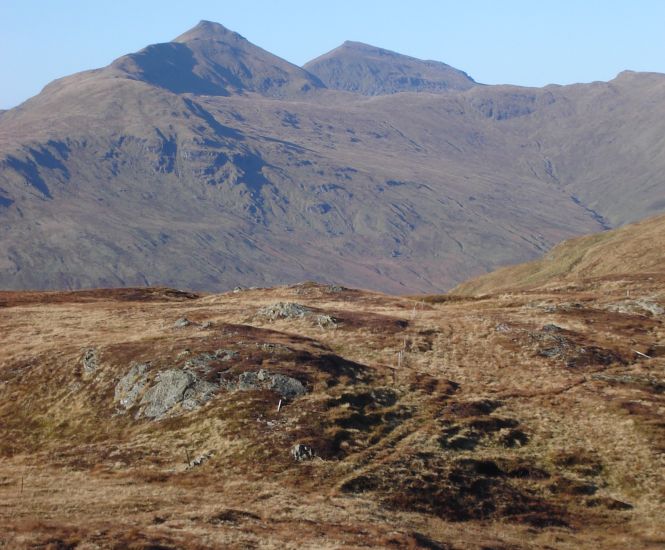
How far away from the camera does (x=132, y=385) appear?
2785 inches

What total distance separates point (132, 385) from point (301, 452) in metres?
20.2

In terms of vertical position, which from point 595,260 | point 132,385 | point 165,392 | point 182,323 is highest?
point 595,260

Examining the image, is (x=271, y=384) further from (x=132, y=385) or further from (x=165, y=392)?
(x=132, y=385)

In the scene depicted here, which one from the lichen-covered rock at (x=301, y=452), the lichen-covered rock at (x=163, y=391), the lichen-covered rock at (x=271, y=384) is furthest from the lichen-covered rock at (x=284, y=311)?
the lichen-covered rock at (x=301, y=452)

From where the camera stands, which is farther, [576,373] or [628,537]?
[576,373]

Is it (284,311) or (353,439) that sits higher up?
(284,311)

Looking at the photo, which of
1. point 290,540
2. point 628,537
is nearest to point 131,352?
point 290,540

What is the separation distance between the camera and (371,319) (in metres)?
94.3

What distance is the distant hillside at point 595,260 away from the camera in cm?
14312

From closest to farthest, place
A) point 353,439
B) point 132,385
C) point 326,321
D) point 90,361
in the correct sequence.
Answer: point 353,439
point 132,385
point 90,361
point 326,321

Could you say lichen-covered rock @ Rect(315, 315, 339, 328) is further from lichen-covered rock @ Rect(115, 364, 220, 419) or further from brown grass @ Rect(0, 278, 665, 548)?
lichen-covered rock @ Rect(115, 364, 220, 419)

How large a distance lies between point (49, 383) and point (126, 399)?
926 centimetres

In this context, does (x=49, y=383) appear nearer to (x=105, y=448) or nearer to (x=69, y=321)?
(x=105, y=448)

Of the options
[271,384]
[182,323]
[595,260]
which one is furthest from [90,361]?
[595,260]
